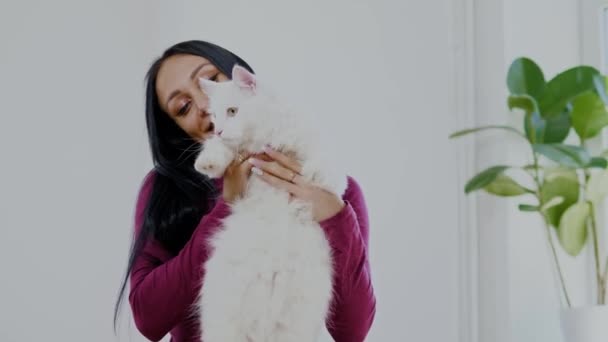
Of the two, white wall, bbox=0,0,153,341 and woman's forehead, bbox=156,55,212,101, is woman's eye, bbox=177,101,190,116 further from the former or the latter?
white wall, bbox=0,0,153,341

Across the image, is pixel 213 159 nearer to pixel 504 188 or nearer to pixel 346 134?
pixel 504 188

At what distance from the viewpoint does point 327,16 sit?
75.9 inches

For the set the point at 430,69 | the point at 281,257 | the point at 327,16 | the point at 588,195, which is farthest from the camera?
the point at 327,16

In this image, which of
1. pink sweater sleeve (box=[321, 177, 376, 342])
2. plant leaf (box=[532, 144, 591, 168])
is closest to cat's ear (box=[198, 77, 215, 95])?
pink sweater sleeve (box=[321, 177, 376, 342])

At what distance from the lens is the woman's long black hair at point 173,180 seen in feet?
4.35

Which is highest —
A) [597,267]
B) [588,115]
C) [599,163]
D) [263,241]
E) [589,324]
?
[588,115]

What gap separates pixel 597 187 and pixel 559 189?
0.25 ft

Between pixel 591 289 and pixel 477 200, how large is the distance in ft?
1.22

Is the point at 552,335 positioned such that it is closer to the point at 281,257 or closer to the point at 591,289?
the point at 591,289

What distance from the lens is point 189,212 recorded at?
1.36 metres

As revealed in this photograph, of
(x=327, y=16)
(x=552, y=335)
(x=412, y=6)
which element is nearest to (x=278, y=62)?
(x=327, y=16)

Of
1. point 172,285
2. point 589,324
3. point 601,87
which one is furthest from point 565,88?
point 172,285

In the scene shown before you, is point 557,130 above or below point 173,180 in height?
above

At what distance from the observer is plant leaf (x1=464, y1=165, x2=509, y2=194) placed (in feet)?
5.01
